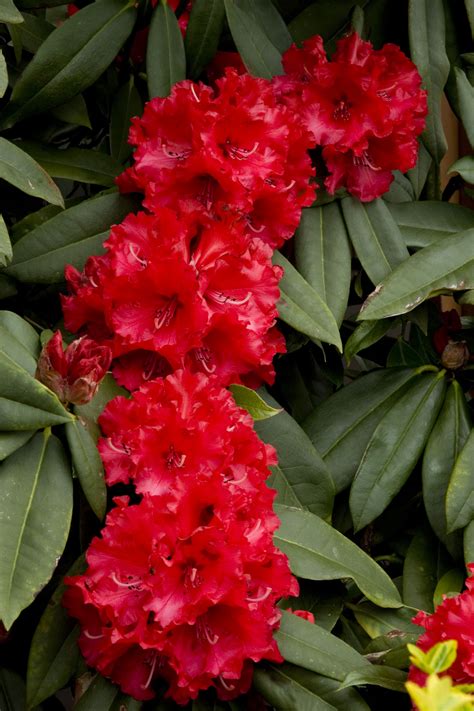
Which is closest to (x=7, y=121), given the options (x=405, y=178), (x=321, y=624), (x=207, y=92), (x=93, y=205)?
(x=93, y=205)

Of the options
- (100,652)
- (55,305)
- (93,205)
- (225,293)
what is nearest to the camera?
(100,652)

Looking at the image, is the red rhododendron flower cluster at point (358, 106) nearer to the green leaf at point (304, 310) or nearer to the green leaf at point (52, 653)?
the green leaf at point (304, 310)

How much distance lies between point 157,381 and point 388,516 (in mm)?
507

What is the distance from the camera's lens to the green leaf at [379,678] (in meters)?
0.94

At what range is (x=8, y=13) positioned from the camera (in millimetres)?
1095

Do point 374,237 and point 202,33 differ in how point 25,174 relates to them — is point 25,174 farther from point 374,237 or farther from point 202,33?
point 374,237

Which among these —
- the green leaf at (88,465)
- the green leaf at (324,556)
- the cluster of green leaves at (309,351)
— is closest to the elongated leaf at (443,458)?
the cluster of green leaves at (309,351)

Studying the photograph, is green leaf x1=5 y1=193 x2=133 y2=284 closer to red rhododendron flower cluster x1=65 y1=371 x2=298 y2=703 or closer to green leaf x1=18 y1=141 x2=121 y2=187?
green leaf x1=18 y1=141 x2=121 y2=187

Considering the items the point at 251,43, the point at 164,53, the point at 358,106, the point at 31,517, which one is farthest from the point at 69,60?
the point at 31,517

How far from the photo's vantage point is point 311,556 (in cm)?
110

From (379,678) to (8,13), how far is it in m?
0.76

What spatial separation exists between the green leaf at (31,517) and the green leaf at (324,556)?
25 centimetres

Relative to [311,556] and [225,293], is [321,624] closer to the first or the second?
[311,556]

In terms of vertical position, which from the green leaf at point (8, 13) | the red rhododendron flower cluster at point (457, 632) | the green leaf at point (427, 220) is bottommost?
the red rhododendron flower cluster at point (457, 632)
